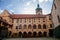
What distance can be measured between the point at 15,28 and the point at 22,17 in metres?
5.79

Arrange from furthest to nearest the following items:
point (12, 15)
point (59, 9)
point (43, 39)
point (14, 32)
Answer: point (12, 15) → point (14, 32) → point (59, 9) → point (43, 39)

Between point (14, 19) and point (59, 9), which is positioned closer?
point (59, 9)

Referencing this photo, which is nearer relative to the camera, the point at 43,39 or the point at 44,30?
the point at 43,39

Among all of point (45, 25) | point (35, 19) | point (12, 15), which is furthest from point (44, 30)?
point (12, 15)

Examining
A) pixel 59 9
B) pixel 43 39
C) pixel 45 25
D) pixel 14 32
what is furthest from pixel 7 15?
pixel 43 39

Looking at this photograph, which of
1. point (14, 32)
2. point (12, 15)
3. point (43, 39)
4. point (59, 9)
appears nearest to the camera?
point (43, 39)

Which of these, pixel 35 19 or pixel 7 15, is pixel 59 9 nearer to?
pixel 35 19

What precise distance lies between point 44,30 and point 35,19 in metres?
6.30

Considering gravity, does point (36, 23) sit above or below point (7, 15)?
below

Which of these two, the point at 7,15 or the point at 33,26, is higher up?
the point at 7,15

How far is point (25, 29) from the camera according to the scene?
2277 inches

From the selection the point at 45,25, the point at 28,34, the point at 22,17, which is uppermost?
the point at 22,17

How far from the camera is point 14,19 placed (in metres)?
58.5

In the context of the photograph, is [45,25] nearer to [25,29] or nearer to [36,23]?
[36,23]
